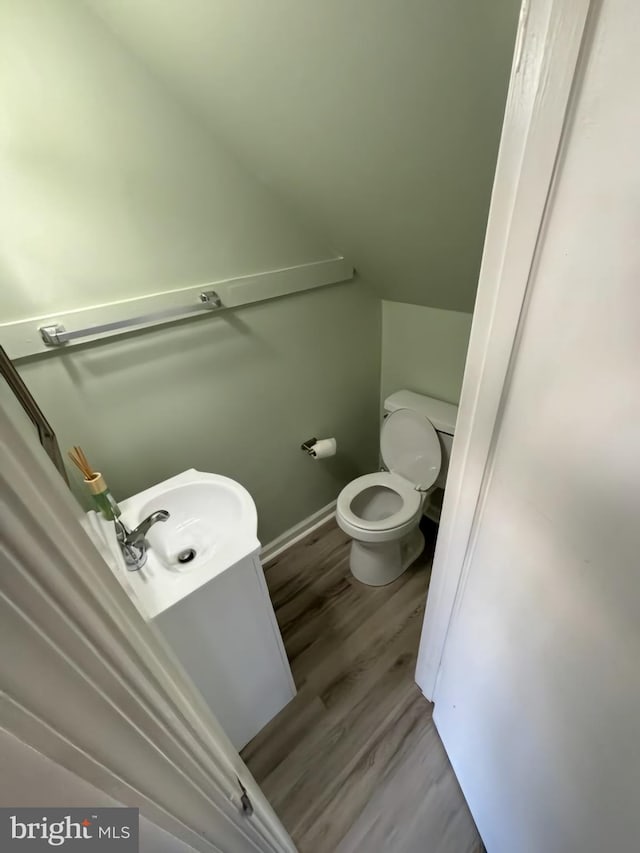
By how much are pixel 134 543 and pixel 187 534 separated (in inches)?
8.4

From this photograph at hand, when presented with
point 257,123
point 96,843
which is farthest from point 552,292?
point 257,123

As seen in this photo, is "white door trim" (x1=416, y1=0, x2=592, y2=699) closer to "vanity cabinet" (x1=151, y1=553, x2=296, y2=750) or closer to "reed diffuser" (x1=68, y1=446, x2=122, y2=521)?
"vanity cabinet" (x1=151, y1=553, x2=296, y2=750)

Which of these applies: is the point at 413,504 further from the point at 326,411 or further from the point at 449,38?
the point at 449,38

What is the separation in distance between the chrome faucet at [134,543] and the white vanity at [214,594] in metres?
0.02

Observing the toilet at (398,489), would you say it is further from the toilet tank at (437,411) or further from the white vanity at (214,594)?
the white vanity at (214,594)

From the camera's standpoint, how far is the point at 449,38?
0.62 metres

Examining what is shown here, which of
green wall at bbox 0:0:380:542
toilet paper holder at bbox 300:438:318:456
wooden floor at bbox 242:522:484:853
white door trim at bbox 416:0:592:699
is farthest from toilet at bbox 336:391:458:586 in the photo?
white door trim at bbox 416:0:592:699

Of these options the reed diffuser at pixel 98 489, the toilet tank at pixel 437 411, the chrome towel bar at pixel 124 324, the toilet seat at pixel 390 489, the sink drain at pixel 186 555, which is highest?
the chrome towel bar at pixel 124 324

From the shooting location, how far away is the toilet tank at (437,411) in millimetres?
1589

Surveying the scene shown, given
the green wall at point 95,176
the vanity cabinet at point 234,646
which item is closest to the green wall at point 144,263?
the green wall at point 95,176

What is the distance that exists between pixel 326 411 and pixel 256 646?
1.06m

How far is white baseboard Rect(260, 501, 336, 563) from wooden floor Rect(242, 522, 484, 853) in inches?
7.5

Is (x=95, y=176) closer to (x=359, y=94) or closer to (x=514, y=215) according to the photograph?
(x=359, y=94)

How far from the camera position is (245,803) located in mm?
669
